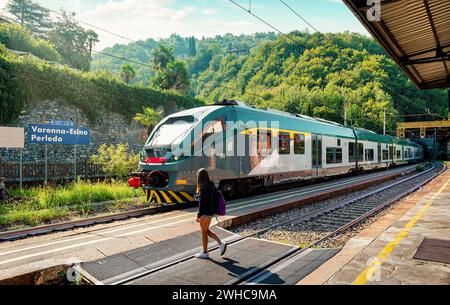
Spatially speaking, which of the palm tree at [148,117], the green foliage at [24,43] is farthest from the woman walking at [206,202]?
the green foliage at [24,43]

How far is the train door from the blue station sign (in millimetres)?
11040

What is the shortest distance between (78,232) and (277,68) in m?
73.0

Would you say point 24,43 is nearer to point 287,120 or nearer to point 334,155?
point 287,120

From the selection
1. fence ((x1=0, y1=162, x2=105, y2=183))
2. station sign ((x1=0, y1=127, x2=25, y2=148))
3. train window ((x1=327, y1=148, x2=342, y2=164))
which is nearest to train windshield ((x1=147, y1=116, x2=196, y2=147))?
station sign ((x1=0, y1=127, x2=25, y2=148))

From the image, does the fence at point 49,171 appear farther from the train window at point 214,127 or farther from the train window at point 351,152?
the train window at point 351,152

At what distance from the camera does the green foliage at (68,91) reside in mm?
19250

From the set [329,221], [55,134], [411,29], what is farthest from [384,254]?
[55,134]

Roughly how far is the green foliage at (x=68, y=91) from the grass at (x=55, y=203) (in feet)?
30.0

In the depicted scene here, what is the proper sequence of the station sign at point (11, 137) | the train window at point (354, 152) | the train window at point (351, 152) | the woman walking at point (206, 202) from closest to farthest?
the woman walking at point (206, 202), the station sign at point (11, 137), the train window at point (351, 152), the train window at point (354, 152)

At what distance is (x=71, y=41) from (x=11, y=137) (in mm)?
54234

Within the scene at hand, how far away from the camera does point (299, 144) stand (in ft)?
51.2

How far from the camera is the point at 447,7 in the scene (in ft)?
21.3

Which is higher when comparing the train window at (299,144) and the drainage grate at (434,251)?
the train window at (299,144)
